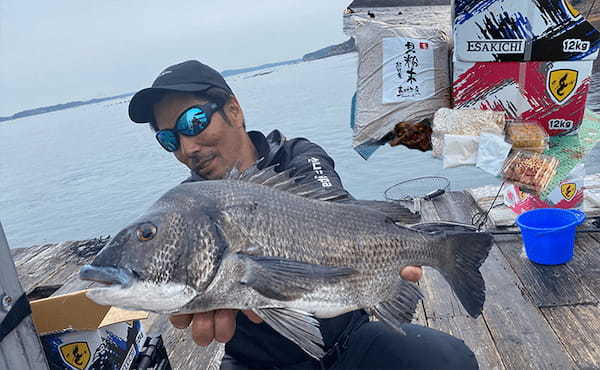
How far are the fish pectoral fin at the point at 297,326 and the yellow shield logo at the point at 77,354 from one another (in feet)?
5.35

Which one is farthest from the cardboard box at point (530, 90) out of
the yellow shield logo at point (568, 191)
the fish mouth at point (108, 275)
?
the fish mouth at point (108, 275)

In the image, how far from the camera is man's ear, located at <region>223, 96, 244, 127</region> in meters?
2.53

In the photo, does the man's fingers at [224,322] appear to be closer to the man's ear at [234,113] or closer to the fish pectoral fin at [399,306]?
the fish pectoral fin at [399,306]

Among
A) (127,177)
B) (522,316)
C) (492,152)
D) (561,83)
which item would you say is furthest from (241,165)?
(127,177)

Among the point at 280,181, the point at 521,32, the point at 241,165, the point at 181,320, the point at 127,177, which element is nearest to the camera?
the point at 181,320

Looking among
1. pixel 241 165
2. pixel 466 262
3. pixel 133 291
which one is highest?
pixel 241 165

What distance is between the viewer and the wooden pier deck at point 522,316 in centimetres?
297

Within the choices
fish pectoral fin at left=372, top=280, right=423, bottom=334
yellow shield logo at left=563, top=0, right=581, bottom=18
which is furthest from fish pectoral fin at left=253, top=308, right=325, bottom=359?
yellow shield logo at left=563, top=0, right=581, bottom=18

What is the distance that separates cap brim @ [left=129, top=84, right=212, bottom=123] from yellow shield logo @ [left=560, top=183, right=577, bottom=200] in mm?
3635

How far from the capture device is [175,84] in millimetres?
2391

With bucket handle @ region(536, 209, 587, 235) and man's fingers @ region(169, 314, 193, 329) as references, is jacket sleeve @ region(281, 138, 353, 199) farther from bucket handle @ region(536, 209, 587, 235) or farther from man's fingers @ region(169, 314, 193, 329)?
bucket handle @ region(536, 209, 587, 235)

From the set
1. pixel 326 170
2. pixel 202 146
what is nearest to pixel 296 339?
pixel 326 170

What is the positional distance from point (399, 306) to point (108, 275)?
1.26m

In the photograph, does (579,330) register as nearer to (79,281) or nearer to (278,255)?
(278,255)
